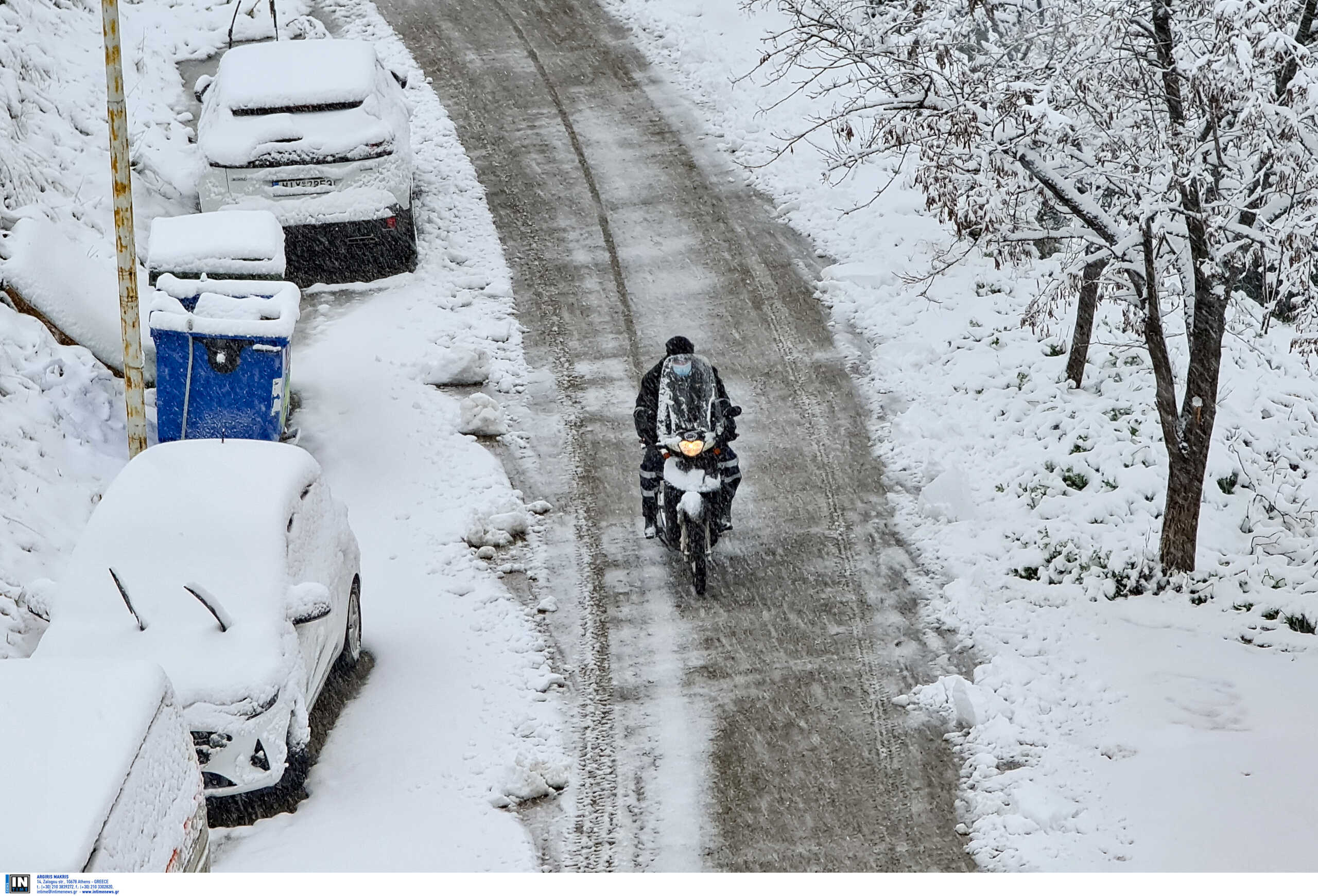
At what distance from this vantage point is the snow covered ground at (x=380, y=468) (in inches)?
329

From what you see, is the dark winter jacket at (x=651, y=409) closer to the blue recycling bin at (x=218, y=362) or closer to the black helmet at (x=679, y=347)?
the black helmet at (x=679, y=347)

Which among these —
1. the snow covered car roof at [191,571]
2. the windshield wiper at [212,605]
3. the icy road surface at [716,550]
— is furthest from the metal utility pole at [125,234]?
the icy road surface at [716,550]

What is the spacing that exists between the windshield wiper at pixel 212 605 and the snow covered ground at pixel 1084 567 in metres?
4.33

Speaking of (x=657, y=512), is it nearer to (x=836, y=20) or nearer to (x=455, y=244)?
(x=836, y=20)

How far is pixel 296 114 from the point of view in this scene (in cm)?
1508

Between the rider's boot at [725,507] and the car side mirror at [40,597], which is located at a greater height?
the car side mirror at [40,597]

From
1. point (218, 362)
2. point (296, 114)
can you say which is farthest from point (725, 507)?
point (296, 114)

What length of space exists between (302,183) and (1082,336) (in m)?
7.76

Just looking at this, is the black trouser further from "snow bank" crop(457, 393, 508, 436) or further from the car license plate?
the car license plate

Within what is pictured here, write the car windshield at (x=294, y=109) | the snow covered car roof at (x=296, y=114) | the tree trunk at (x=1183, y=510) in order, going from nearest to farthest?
the tree trunk at (x=1183, y=510) → the snow covered car roof at (x=296, y=114) → the car windshield at (x=294, y=109)

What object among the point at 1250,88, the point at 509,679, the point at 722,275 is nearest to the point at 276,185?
the point at 722,275

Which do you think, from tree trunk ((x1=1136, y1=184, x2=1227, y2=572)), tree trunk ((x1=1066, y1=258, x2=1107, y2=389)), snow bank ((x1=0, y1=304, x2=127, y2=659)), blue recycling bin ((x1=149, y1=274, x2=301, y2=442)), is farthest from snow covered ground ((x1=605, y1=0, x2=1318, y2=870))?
snow bank ((x1=0, y1=304, x2=127, y2=659))

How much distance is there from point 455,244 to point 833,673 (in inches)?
321

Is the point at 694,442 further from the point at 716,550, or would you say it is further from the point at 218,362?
the point at 218,362
